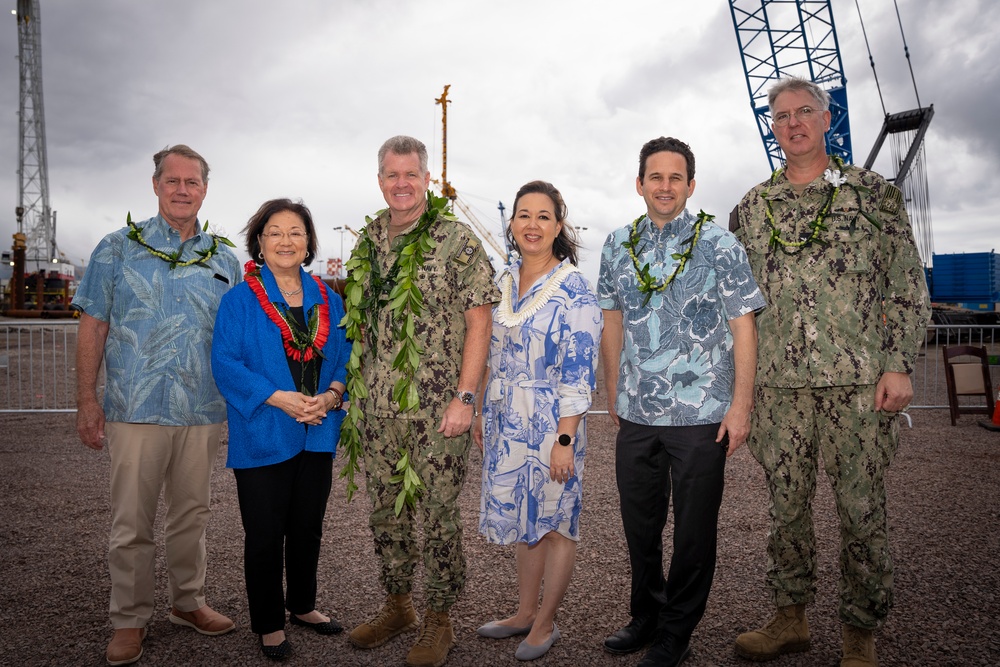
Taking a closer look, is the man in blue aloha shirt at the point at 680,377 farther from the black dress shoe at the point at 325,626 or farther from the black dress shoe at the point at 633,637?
the black dress shoe at the point at 325,626

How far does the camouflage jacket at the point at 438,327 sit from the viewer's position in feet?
10.8

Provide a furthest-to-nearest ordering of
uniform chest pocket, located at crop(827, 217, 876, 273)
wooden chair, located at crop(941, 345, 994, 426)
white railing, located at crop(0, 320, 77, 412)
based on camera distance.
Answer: white railing, located at crop(0, 320, 77, 412) < wooden chair, located at crop(941, 345, 994, 426) < uniform chest pocket, located at crop(827, 217, 876, 273)

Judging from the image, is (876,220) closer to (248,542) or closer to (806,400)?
(806,400)

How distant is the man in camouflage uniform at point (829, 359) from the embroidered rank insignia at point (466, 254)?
146cm

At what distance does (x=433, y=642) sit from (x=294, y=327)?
1.73 m

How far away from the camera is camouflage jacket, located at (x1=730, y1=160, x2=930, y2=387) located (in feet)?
10.4

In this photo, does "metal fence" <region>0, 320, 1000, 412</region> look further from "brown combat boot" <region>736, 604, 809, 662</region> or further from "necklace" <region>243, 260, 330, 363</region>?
"necklace" <region>243, 260, 330, 363</region>

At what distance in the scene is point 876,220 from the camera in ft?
10.5

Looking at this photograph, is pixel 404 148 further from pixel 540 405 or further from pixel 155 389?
pixel 155 389

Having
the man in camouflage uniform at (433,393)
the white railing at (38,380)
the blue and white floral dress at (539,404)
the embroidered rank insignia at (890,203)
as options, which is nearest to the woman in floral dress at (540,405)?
the blue and white floral dress at (539,404)

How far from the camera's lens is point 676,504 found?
125 inches

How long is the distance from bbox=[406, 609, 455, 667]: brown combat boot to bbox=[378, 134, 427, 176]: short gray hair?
2294 mm

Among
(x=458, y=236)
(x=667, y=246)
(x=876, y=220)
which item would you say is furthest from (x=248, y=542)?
(x=876, y=220)

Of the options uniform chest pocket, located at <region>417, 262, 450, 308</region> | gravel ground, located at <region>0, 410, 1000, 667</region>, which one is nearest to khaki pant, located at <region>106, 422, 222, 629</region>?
gravel ground, located at <region>0, 410, 1000, 667</region>
